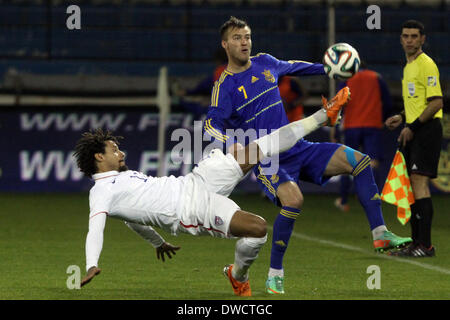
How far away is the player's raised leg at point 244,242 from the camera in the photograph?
577 cm

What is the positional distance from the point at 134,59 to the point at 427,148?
32.5ft

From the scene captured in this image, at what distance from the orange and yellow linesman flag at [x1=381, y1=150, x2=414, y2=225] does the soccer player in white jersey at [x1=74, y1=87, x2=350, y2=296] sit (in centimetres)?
259

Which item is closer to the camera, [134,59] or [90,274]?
[90,274]

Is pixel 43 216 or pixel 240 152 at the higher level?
pixel 240 152

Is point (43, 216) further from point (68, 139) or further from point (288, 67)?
point (288, 67)

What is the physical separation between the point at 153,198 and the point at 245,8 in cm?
1348

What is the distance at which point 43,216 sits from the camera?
456 inches

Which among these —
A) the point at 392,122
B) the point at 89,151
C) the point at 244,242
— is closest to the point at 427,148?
the point at 392,122

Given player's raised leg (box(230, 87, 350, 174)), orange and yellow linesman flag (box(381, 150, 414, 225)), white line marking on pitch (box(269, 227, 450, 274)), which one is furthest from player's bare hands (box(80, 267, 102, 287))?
orange and yellow linesman flag (box(381, 150, 414, 225))

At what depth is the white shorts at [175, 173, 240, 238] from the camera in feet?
19.0

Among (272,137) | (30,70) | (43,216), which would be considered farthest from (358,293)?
(30,70)

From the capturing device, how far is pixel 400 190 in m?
8.56

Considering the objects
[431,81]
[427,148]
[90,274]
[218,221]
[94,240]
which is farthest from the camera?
[427,148]

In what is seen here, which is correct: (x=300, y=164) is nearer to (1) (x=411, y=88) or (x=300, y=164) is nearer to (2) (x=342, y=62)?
(2) (x=342, y=62)
